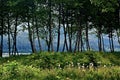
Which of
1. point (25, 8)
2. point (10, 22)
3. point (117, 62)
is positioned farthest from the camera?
point (10, 22)

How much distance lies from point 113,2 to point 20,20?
3024 centimetres

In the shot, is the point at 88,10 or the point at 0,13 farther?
the point at 0,13

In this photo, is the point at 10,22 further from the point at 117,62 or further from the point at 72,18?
the point at 117,62

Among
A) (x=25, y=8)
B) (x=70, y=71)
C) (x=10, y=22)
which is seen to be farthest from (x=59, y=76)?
(x=10, y=22)

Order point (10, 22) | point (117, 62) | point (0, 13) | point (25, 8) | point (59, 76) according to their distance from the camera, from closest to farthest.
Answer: point (59, 76), point (117, 62), point (25, 8), point (0, 13), point (10, 22)

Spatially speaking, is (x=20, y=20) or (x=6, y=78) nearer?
(x=6, y=78)

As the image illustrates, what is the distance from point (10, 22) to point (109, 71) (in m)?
65.1

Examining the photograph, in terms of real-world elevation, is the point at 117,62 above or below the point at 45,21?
below

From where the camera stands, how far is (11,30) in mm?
85625

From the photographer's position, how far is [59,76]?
18156 mm

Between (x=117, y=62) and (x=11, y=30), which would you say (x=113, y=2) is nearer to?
(x=117, y=62)

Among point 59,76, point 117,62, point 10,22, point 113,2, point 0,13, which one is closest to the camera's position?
point 59,76

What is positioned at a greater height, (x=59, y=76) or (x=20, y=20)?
(x=20, y=20)

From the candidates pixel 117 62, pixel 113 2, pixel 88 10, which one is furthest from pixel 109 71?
pixel 88 10
